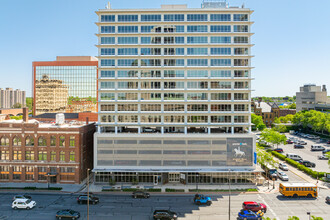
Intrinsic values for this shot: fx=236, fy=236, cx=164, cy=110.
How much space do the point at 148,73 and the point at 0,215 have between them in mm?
42251

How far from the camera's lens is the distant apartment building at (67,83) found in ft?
429

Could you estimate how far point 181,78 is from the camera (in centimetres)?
5997

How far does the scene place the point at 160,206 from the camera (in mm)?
45875

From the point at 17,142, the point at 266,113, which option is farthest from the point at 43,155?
A: the point at 266,113

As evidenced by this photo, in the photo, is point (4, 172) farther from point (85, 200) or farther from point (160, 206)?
point (160, 206)

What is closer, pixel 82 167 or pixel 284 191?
pixel 284 191

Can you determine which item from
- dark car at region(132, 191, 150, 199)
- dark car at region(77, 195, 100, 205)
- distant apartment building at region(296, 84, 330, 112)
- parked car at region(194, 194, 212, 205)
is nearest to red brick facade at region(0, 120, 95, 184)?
dark car at region(77, 195, 100, 205)

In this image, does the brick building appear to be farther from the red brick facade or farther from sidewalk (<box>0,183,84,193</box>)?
sidewalk (<box>0,183,84,193</box>)

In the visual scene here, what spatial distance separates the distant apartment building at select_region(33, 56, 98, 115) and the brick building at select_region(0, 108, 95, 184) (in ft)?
235

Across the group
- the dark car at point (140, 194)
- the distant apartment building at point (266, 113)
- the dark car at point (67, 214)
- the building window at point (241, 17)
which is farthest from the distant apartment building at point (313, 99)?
the dark car at point (67, 214)

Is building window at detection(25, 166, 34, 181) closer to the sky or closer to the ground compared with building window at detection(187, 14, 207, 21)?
closer to the ground

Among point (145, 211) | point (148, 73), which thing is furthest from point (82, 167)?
point (148, 73)

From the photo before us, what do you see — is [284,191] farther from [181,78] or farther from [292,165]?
[181,78]

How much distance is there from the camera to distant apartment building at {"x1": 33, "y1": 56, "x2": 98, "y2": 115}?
5143 inches
